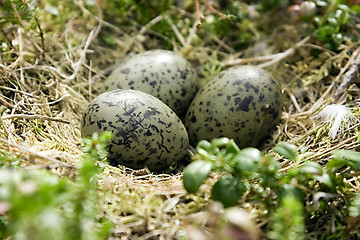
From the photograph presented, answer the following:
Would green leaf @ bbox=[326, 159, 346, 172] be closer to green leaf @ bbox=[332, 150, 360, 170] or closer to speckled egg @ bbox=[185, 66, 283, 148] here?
green leaf @ bbox=[332, 150, 360, 170]

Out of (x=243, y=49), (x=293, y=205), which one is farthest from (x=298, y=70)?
(x=293, y=205)

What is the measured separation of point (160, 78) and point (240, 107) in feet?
1.47

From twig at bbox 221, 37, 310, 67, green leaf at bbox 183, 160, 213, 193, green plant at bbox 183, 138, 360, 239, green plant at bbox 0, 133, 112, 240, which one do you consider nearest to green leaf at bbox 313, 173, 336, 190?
green plant at bbox 183, 138, 360, 239

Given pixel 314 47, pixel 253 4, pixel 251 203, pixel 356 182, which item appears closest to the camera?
pixel 251 203

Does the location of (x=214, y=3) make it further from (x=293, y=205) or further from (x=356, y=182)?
(x=293, y=205)

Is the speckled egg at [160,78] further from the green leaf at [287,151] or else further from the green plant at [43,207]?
the green plant at [43,207]

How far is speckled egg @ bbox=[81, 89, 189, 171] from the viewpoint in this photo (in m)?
1.85

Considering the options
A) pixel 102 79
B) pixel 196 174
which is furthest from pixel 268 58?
pixel 196 174

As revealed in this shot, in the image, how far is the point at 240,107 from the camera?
2.02 metres

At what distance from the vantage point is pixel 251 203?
4.88 ft

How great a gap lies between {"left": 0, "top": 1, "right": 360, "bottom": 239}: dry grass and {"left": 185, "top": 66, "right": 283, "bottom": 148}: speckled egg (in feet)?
0.52

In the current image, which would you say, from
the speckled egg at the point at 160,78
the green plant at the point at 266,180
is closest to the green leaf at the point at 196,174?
the green plant at the point at 266,180

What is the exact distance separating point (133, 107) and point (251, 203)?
71cm

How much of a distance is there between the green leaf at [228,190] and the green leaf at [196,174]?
8cm
